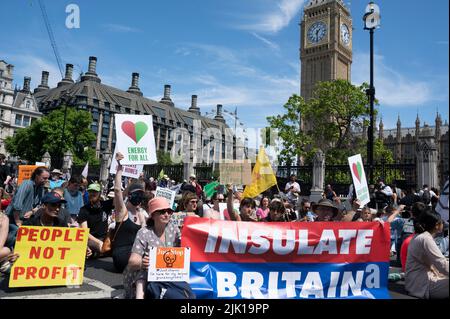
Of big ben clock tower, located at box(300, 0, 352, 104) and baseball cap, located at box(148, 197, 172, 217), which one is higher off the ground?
big ben clock tower, located at box(300, 0, 352, 104)

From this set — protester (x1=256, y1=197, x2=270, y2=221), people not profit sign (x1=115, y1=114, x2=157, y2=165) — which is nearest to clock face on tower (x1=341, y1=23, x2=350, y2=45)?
protester (x1=256, y1=197, x2=270, y2=221)

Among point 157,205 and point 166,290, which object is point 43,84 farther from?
point 166,290

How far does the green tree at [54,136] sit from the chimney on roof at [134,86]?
2447 inches

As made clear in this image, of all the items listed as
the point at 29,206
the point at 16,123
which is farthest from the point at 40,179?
the point at 16,123

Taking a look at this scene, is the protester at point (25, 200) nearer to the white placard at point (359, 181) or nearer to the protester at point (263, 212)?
the protester at point (263, 212)

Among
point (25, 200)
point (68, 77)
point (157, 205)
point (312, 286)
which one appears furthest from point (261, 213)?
point (68, 77)

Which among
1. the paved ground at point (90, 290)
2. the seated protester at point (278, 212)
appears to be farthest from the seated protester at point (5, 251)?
the seated protester at point (278, 212)

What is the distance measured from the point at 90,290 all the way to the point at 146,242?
2.16m

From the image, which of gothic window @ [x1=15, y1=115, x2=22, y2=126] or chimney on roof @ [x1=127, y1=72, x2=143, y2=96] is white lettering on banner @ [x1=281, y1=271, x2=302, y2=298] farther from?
chimney on roof @ [x1=127, y1=72, x2=143, y2=96]

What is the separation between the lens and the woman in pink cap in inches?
152

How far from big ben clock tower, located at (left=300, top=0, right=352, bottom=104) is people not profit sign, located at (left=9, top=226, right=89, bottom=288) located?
244ft

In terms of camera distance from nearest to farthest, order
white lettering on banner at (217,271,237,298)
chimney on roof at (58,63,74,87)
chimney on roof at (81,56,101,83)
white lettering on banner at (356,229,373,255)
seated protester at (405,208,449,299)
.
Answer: seated protester at (405,208,449,299) < white lettering on banner at (217,271,237,298) < white lettering on banner at (356,229,373,255) < chimney on roof at (81,56,101,83) < chimney on roof at (58,63,74,87)

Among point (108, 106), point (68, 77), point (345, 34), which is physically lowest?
point (108, 106)

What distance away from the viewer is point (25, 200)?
6.45 metres
